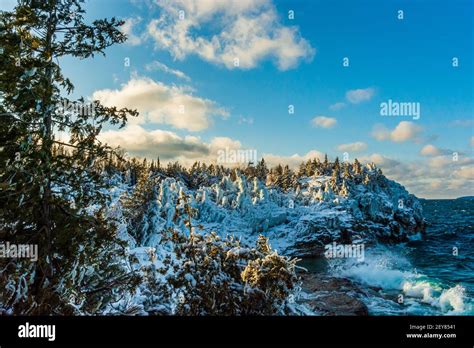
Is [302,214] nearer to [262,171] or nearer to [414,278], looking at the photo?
[262,171]

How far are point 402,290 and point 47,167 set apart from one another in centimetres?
3412

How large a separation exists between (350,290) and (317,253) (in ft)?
88.5

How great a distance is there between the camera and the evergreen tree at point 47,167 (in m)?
6.19

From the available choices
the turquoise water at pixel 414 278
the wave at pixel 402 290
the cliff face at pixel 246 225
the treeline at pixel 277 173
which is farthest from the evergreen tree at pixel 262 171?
the wave at pixel 402 290

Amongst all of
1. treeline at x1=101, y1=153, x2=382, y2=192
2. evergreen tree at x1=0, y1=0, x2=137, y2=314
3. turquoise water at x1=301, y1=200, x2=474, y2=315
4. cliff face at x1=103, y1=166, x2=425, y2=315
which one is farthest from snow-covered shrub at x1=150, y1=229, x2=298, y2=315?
treeline at x1=101, y1=153, x2=382, y2=192

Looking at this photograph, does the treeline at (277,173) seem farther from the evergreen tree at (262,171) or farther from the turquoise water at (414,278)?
the turquoise water at (414,278)

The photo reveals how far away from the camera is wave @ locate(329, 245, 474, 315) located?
24.5 metres

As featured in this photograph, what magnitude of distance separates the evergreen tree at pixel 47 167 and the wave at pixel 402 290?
22.5 meters

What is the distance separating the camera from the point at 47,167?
6.15m

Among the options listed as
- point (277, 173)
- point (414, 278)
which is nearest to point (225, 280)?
point (414, 278)

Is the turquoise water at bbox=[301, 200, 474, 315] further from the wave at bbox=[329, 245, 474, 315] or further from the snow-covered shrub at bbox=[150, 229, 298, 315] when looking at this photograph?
the snow-covered shrub at bbox=[150, 229, 298, 315]

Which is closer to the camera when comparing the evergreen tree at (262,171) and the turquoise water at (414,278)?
the turquoise water at (414,278)

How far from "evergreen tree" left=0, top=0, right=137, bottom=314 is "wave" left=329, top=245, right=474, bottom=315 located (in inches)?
888

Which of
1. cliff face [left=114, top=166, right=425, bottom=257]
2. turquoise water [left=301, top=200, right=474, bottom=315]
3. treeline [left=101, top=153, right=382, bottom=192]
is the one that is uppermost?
treeline [left=101, top=153, right=382, bottom=192]
